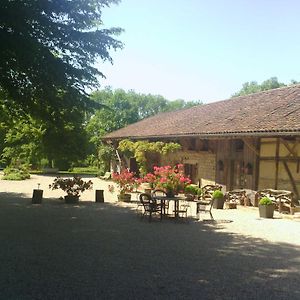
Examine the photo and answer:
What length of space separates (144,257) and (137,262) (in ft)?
1.35

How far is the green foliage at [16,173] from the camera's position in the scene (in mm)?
28828

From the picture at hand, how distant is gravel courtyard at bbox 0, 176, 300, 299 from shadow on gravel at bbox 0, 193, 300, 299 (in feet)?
0.04

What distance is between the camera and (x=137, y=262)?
698 centimetres

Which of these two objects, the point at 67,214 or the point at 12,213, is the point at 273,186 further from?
the point at 12,213

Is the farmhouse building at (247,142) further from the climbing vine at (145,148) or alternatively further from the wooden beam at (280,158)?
the climbing vine at (145,148)

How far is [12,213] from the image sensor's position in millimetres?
12602

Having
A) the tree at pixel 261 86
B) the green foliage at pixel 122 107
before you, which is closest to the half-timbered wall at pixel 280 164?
the green foliage at pixel 122 107

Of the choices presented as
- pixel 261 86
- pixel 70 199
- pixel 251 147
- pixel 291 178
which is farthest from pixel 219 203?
pixel 261 86

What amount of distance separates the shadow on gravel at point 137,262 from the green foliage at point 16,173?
18.2 metres

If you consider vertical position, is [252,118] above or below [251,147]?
above

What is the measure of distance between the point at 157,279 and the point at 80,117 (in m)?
7.13

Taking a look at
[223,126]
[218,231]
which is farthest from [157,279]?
[223,126]

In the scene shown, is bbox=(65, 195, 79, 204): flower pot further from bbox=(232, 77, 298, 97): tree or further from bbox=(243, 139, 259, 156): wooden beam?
bbox=(232, 77, 298, 97): tree

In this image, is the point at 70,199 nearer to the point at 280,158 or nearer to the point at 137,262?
the point at 280,158
